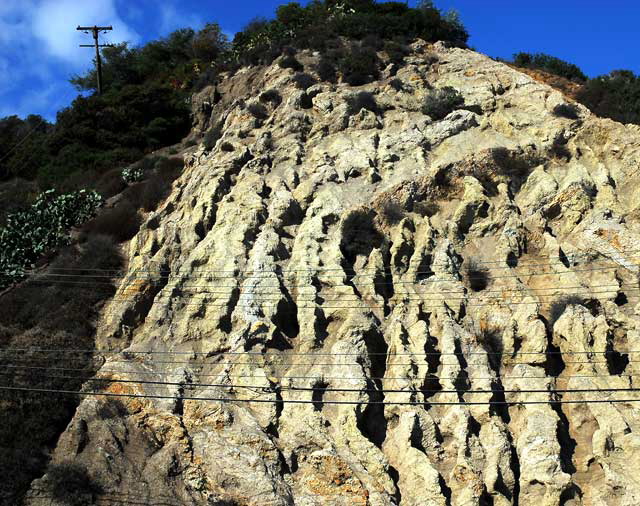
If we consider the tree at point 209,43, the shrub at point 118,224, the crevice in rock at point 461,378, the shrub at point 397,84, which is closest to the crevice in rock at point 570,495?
the crevice in rock at point 461,378

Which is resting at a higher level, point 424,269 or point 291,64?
point 291,64

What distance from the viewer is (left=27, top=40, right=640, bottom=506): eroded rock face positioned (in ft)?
38.3

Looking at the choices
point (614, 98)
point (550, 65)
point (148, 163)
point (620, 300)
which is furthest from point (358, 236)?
point (550, 65)

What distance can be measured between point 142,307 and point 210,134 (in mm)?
10287

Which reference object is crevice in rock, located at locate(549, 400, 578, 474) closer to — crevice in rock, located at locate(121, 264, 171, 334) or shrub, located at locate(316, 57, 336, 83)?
crevice in rock, located at locate(121, 264, 171, 334)

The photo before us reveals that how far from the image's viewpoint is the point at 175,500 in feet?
38.0

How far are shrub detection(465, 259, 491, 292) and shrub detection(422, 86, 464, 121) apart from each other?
24.3 ft

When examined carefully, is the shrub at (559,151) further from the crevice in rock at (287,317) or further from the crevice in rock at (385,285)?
the crevice in rock at (287,317)

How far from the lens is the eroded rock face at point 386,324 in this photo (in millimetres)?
11672

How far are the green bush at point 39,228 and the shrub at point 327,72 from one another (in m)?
9.84

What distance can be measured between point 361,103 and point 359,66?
3.62 m

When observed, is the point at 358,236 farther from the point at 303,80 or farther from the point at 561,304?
the point at 303,80

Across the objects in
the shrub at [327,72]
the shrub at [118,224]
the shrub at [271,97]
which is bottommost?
the shrub at [118,224]

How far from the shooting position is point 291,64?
2603cm
